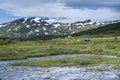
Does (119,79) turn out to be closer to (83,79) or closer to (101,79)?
(101,79)

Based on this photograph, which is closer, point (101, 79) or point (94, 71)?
point (101, 79)

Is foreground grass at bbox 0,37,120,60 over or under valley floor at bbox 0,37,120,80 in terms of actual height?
under

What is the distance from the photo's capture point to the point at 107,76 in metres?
38.9

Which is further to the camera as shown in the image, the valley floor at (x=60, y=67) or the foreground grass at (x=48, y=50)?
the foreground grass at (x=48, y=50)

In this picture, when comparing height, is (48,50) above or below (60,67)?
below

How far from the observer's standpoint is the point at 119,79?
119 feet

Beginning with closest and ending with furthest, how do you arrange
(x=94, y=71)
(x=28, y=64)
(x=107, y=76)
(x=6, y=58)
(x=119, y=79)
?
(x=119, y=79) → (x=107, y=76) → (x=94, y=71) → (x=28, y=64) → (x=6, y=58)

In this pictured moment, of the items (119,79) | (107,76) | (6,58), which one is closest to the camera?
(119,79)

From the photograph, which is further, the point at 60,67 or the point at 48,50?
the point at 48,50

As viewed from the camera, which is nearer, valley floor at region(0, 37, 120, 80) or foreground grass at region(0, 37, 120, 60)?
valley floor at region(0, 37, 120, 80)

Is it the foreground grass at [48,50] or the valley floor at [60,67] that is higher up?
the valley floor at [60,67]

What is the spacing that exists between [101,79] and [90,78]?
1494 mm

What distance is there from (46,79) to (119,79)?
8.95 m

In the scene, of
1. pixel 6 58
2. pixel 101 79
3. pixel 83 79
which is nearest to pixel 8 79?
pixel 83 79
